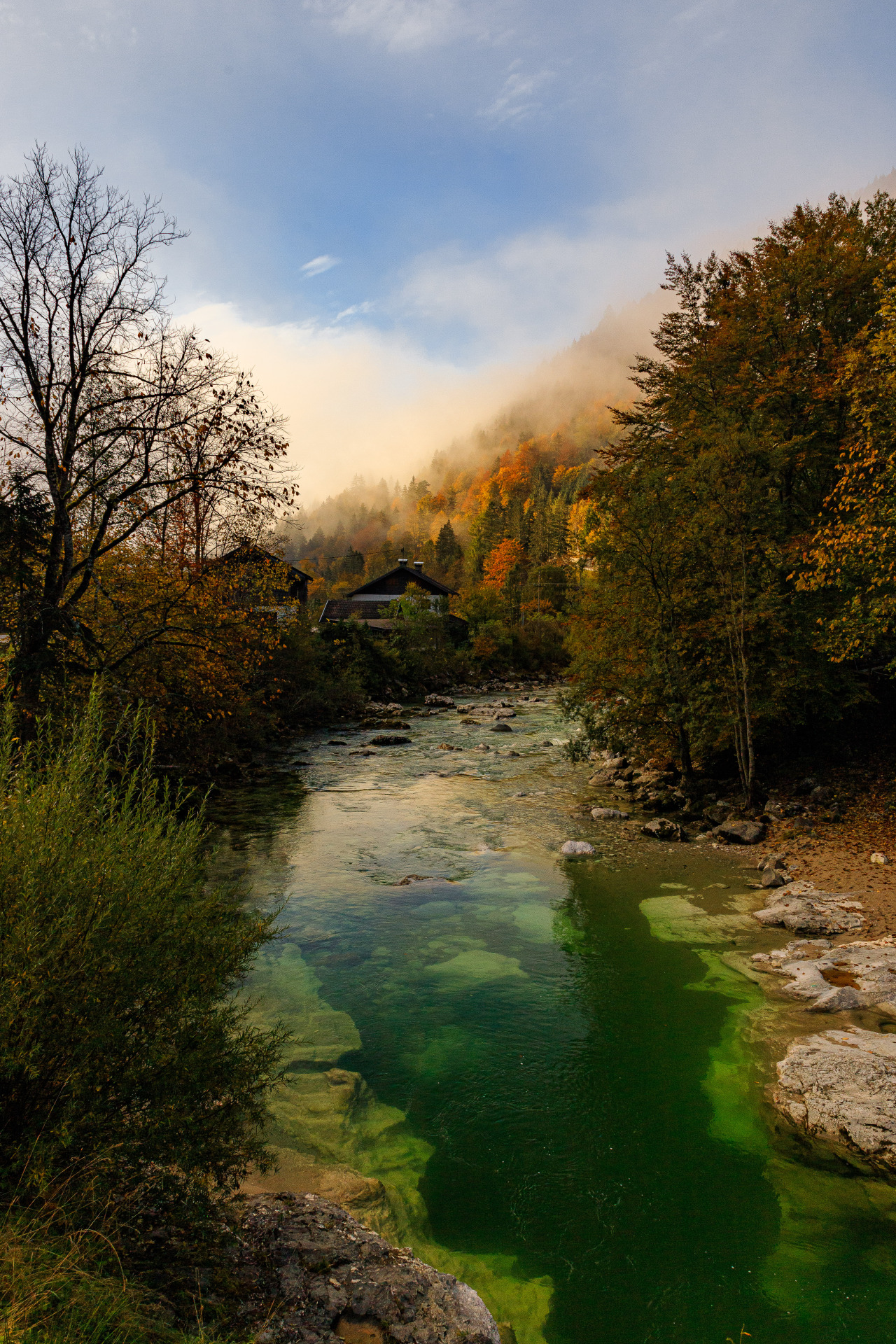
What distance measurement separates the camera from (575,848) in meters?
12.6

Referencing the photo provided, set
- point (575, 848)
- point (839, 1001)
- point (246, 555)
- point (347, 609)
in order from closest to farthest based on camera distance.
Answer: point (839, 1001) < point (575, 848) < point (246, 555) < point (347, 609)

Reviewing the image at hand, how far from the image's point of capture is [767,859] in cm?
1137

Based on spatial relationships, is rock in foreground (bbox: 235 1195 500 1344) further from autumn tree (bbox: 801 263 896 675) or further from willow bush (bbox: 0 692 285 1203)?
autumn tree (bbox: 801 263 896 675)

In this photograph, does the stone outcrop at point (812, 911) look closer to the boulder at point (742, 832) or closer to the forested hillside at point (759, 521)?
the boulder at point (742, 832)

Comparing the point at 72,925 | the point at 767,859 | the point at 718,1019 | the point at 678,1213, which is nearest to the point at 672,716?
the point at 767,859

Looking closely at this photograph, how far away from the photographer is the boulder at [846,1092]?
197 inches

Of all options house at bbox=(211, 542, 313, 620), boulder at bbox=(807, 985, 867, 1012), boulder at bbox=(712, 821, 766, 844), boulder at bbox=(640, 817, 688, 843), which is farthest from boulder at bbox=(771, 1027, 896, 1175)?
house at bbox=(211, 542, 313, 620)

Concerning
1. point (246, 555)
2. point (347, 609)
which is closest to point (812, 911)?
point (246, 555)

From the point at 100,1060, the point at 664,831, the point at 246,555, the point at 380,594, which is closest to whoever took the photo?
the point at 100,1060

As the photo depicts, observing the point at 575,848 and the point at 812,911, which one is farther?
the point at 575,848

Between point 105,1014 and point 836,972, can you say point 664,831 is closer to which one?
point 836,972

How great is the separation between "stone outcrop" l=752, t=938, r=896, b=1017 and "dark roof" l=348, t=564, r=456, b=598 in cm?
5471

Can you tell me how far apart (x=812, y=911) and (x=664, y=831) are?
13.8 feet

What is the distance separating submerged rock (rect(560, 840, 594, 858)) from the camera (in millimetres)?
12500
